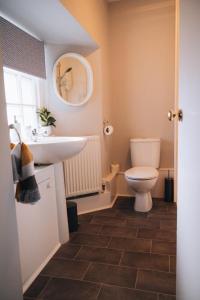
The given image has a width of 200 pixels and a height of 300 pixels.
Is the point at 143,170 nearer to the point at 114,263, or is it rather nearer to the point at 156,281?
the point at 114,263

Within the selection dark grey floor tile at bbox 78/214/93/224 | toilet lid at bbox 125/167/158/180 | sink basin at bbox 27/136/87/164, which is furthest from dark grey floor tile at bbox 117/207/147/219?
sink basin at bbox 27/136/87/164

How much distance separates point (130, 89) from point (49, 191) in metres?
1.75

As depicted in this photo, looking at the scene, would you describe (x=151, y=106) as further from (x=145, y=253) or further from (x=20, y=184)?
(x=20, y=184)

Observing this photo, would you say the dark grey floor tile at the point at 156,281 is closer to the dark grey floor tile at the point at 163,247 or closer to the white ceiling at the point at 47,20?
the dark grey floor tile at the point at 163,247

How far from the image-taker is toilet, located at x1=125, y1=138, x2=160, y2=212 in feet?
7.64

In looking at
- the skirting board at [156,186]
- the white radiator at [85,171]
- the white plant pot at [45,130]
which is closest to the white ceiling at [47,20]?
the white plant pot at [45,130]

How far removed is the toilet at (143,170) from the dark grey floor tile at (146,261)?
78cm

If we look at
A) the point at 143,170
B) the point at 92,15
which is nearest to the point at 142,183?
the point at 143,170

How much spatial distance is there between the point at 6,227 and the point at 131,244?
1252mm

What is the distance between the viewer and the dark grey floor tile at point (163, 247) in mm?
1742

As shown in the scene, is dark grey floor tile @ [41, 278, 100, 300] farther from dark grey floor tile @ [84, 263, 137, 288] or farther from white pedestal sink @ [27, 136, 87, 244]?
white pedestal sink @ [27, 136, 87, 244]

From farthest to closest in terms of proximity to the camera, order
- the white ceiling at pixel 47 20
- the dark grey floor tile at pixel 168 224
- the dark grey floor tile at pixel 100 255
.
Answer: the dark grey floor tile at pixel 168 224, the dark grey floor tile at pixel 100 255, the white ceiling at pixel 47 20

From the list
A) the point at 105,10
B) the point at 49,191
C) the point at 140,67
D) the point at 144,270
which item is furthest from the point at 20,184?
the point at 105,10

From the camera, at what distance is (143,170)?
2504 millimetres
